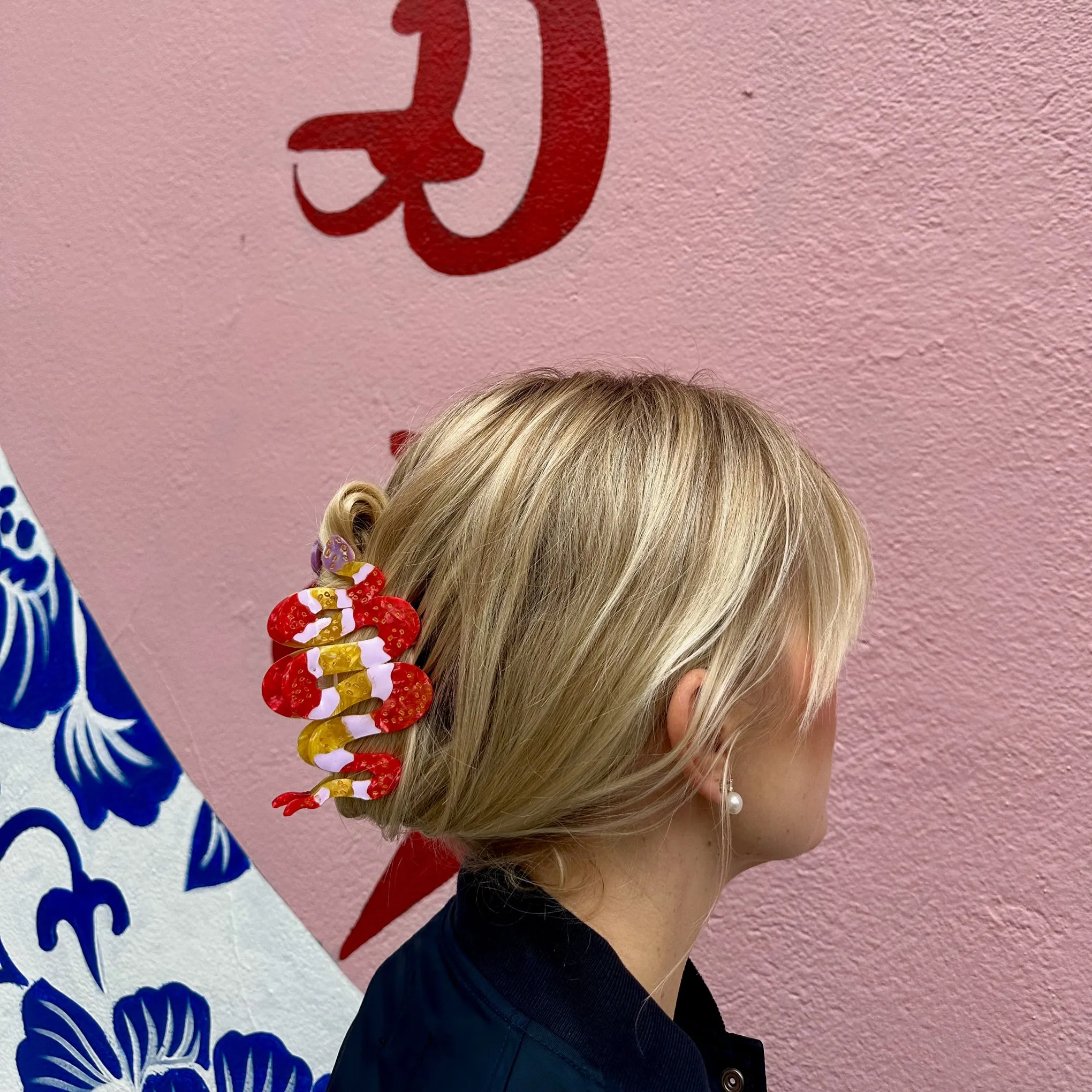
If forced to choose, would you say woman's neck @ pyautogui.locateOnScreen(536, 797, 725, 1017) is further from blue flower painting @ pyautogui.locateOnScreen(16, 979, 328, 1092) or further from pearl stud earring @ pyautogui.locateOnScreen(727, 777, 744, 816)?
blue flower painting @ pyautogui.locateOnScreen(16, 979, 328, 1092)

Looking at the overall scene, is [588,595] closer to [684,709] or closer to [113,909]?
[684,709]

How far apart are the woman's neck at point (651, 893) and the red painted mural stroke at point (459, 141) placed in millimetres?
902

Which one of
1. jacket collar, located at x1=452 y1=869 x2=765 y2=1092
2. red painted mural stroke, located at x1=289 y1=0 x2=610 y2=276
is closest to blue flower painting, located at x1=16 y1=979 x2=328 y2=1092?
jacket collar, located at x1=452 y1=869 x2=765 y2=1092

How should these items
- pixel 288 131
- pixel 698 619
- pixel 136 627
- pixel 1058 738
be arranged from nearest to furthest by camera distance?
pixel 698 619
pixel 1058 738
pixel 288 131
pixel 136 627

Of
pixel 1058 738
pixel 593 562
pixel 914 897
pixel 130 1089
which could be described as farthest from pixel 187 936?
pixel 1058 738

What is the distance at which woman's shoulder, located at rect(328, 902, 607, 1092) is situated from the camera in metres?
0.73

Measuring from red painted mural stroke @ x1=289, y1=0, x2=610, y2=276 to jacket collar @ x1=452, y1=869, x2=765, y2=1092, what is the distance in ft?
3.16

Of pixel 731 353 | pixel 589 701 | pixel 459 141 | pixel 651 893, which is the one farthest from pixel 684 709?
pixel 459 141

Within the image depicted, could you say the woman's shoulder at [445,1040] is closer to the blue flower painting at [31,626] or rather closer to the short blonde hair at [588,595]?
the short blonde hair at [588,595]

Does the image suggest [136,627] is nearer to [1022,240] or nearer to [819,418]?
[819,418]

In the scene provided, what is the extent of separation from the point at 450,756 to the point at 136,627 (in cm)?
102

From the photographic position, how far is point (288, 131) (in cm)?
157

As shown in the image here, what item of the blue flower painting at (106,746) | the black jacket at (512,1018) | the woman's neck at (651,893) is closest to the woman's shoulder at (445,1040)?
the black jacket at (512,1018)

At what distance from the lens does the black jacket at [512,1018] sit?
28.9 inches
